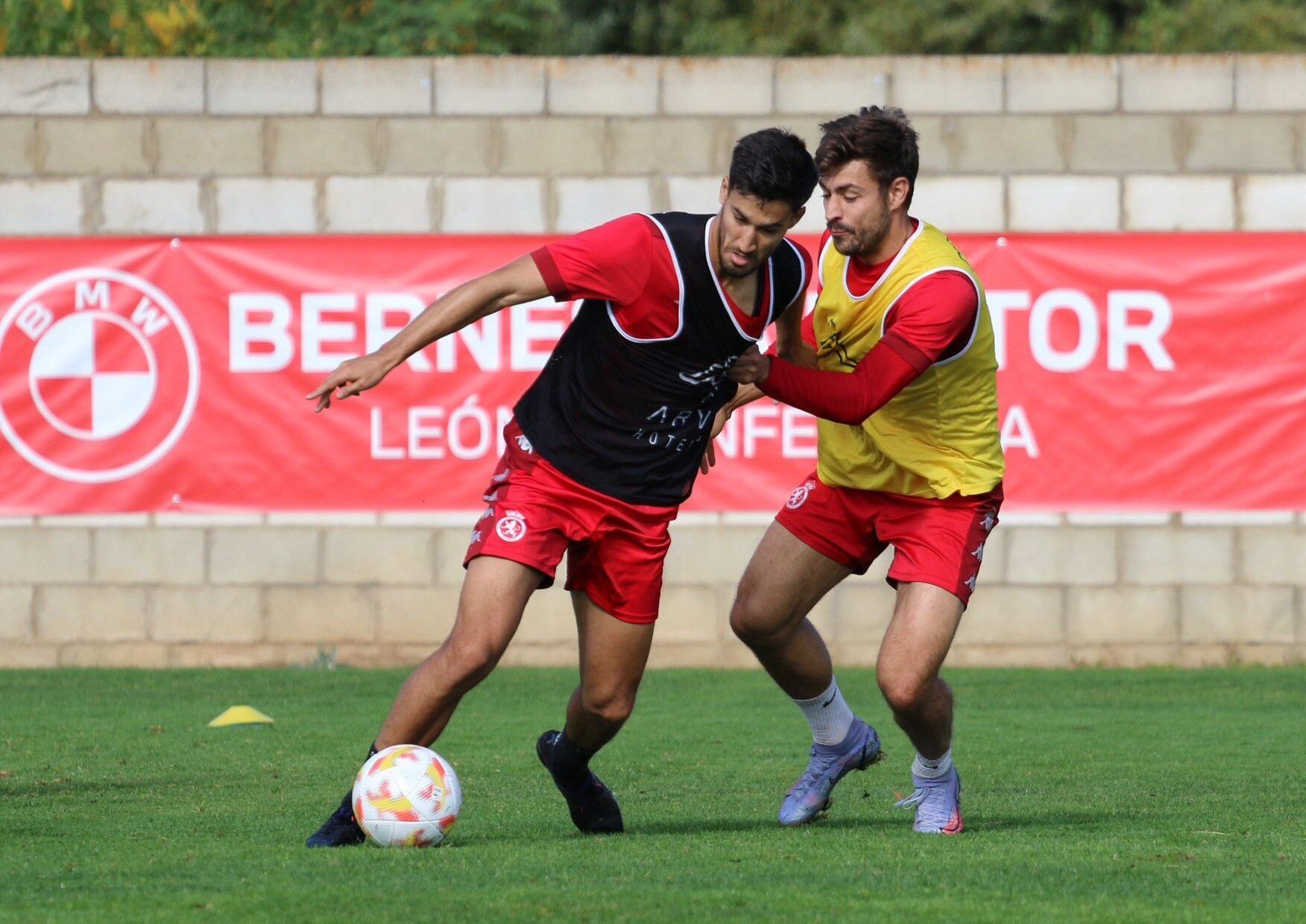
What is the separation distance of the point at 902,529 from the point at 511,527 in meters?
1.23

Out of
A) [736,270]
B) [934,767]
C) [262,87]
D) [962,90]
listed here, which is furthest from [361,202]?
[934,767]

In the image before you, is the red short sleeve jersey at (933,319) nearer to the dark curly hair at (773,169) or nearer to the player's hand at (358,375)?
the dark curly hair at (773,169)

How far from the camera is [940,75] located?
10844 millimetres

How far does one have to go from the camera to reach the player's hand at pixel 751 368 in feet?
17.5

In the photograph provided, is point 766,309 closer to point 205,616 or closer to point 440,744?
point 440,744

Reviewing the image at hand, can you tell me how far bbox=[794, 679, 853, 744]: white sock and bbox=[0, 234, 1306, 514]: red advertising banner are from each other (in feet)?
15.7

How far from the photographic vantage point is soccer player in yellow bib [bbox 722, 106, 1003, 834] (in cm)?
542

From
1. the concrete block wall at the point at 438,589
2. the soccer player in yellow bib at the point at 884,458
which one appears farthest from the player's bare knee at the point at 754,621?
the concrete block wall at the point at 438,589

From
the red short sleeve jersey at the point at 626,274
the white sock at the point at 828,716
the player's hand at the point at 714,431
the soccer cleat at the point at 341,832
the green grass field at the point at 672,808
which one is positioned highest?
the red short sleeve jersey at the point at 626,274

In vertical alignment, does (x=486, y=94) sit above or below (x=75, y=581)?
above

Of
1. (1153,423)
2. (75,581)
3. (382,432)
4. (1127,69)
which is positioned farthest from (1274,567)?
(75,581)

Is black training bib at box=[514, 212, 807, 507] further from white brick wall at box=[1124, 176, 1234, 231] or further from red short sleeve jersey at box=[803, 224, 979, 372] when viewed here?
white brick wall at box=[1124, 176, 1234, 231]

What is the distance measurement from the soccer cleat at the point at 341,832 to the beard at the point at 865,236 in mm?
2070

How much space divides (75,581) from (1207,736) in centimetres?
615
